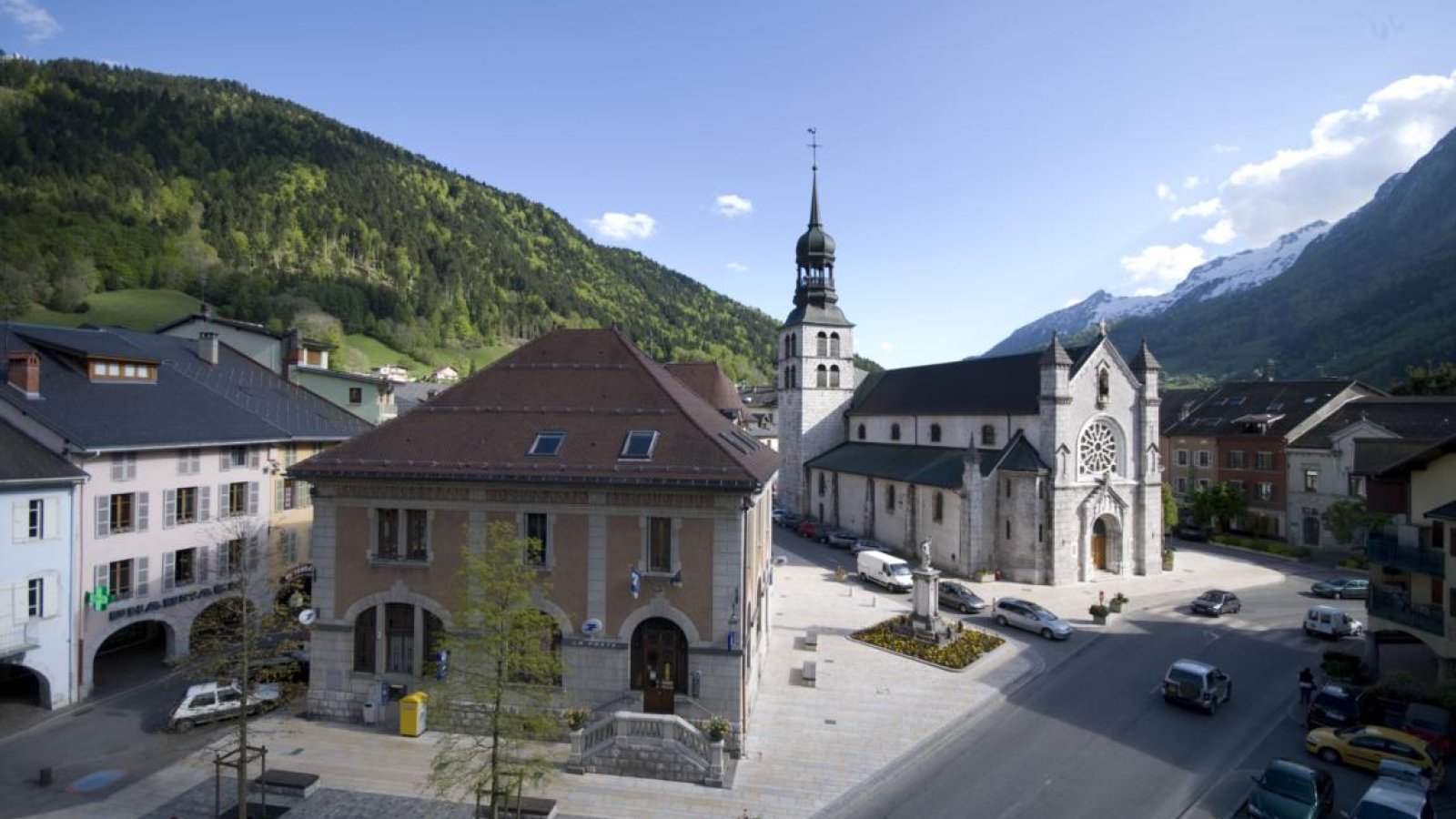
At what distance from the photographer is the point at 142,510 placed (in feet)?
90.5

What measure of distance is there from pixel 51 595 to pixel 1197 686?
4000cm

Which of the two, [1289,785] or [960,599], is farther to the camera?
[960,599]

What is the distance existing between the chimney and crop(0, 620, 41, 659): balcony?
8.92m

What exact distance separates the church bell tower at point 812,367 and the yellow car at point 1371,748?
156ft

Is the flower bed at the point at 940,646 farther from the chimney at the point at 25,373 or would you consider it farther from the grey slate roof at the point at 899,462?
the chimney at the point at 25,373

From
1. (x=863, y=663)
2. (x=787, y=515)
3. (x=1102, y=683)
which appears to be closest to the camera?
(x=1102, y=683)

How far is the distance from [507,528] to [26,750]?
59.3 feet

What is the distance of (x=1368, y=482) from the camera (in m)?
28.6

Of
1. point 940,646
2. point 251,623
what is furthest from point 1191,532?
point 251,623

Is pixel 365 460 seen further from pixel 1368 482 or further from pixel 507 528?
pixel 1368 482

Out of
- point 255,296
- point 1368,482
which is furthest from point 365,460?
point 255,296

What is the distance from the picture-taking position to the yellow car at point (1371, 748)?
19.5 metres

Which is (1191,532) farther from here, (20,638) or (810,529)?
(20,638)

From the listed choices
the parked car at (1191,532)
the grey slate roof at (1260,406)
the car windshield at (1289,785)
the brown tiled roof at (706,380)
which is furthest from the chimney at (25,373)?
the grey slate roof at (1260,406)
